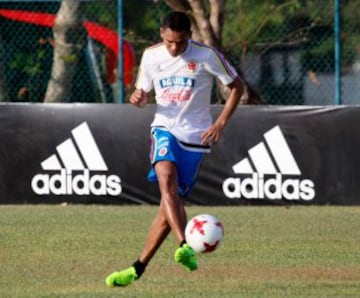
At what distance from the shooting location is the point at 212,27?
667 inches

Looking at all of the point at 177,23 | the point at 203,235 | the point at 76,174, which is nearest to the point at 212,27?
the point at 76,174

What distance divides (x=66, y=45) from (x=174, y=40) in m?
9.09

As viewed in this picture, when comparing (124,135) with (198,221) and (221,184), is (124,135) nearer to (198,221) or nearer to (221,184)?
(221,184)

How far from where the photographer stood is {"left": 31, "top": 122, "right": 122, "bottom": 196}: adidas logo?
50.6ft

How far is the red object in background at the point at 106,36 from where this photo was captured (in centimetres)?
1731

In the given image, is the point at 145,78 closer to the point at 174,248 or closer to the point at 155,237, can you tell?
the point at 155,237

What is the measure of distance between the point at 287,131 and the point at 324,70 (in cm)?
176

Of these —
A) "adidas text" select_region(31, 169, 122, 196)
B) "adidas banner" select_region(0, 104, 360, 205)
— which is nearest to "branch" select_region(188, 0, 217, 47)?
"adidas banner" select_region(0, 104, 360, 205)

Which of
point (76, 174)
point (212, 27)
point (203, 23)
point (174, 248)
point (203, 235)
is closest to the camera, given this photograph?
point (203, 235)

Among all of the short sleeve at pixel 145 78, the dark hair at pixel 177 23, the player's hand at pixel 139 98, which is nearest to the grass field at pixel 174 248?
the player's hand at pixel 139 98

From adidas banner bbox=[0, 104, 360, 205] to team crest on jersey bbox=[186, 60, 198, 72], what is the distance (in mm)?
6227

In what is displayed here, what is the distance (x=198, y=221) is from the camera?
857 cm

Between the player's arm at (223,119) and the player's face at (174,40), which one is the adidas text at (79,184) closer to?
the player's arm at (223,119)

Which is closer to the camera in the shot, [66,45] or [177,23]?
[177,23]
